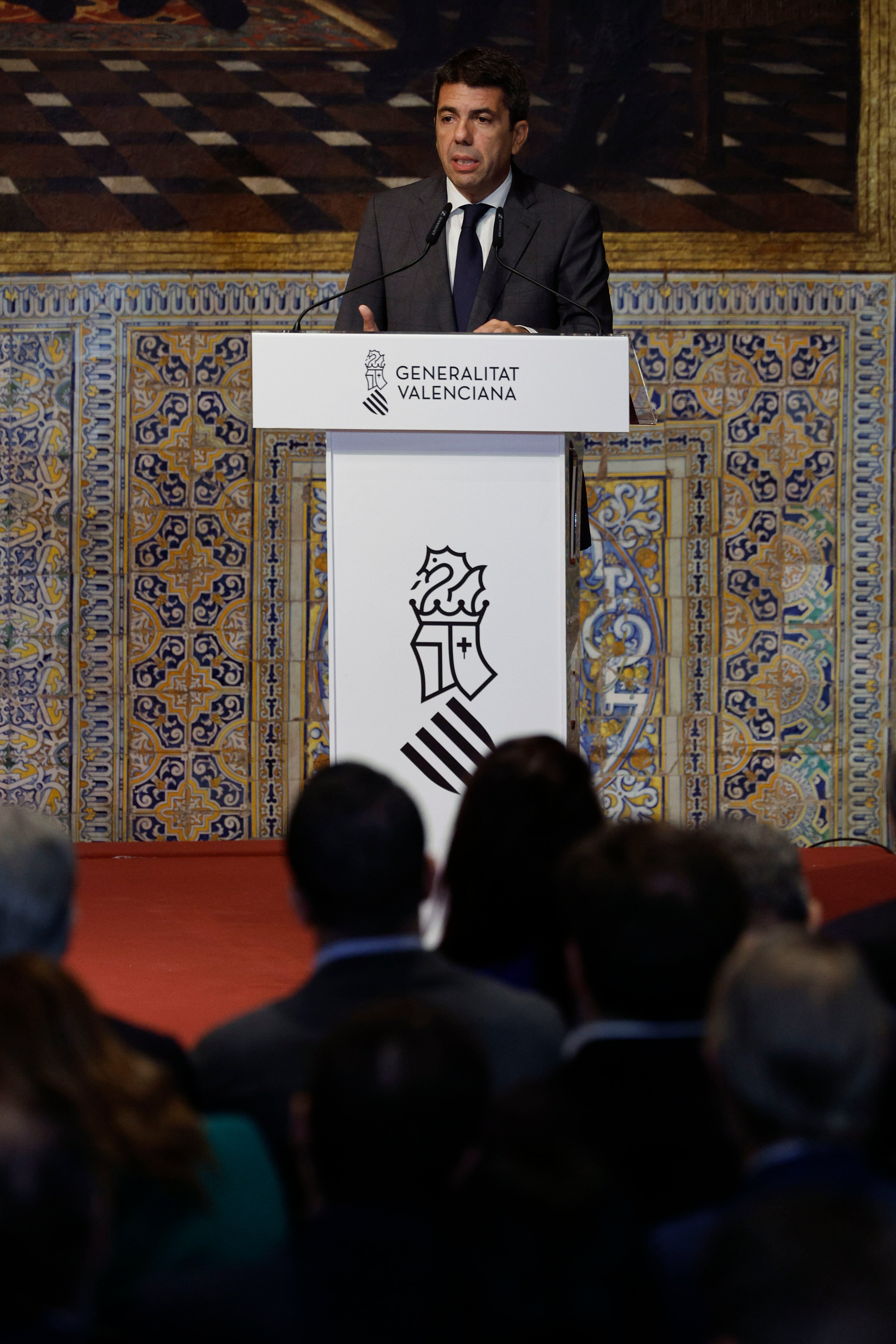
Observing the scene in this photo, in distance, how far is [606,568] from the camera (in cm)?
559

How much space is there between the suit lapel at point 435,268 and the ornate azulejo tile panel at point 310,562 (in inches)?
77.5

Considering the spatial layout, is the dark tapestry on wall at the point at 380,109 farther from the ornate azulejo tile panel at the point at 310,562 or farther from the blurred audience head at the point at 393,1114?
the blurred audience head at the point at 393,1114

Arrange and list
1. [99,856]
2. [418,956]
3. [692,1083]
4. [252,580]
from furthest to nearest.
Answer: [252,580], [99,856], [418,956], [692,1083]

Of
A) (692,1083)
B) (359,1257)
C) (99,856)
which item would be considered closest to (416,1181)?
(359,1257)

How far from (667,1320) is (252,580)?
4.50 meters

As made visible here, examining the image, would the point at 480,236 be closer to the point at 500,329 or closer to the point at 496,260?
the point at 496,260

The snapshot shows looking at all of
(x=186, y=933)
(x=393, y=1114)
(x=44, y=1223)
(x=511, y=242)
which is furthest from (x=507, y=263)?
(x=44, y=1223)

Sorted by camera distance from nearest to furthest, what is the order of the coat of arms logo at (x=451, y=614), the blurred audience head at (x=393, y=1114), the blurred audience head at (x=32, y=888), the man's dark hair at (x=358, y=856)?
the blurred audience head at (x=393, y=1114)
the blurred audience head at (x=32, y=888)
the man's dark hair at (x=358, y=856)
the coat of arms logo at (x=451, y=614)

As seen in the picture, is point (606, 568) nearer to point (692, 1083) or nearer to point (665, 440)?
point (665, 440)

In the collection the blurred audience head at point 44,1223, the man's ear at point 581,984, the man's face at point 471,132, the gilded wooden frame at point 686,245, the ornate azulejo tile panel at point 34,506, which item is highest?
the gilded wooden frame at point 686,245

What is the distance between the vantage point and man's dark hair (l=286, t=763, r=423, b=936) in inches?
71.4

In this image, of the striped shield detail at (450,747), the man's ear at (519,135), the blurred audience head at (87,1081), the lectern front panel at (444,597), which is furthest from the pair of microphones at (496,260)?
the blurred audience head at (87,1081)

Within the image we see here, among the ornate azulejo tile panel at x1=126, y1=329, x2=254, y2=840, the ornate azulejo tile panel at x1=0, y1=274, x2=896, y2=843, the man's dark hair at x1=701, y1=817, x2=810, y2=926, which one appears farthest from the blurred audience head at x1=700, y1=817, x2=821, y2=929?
the ornate azulejo tile panel at x1=126, y1=329, x2=254, y2=840

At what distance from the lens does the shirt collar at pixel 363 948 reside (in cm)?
176
